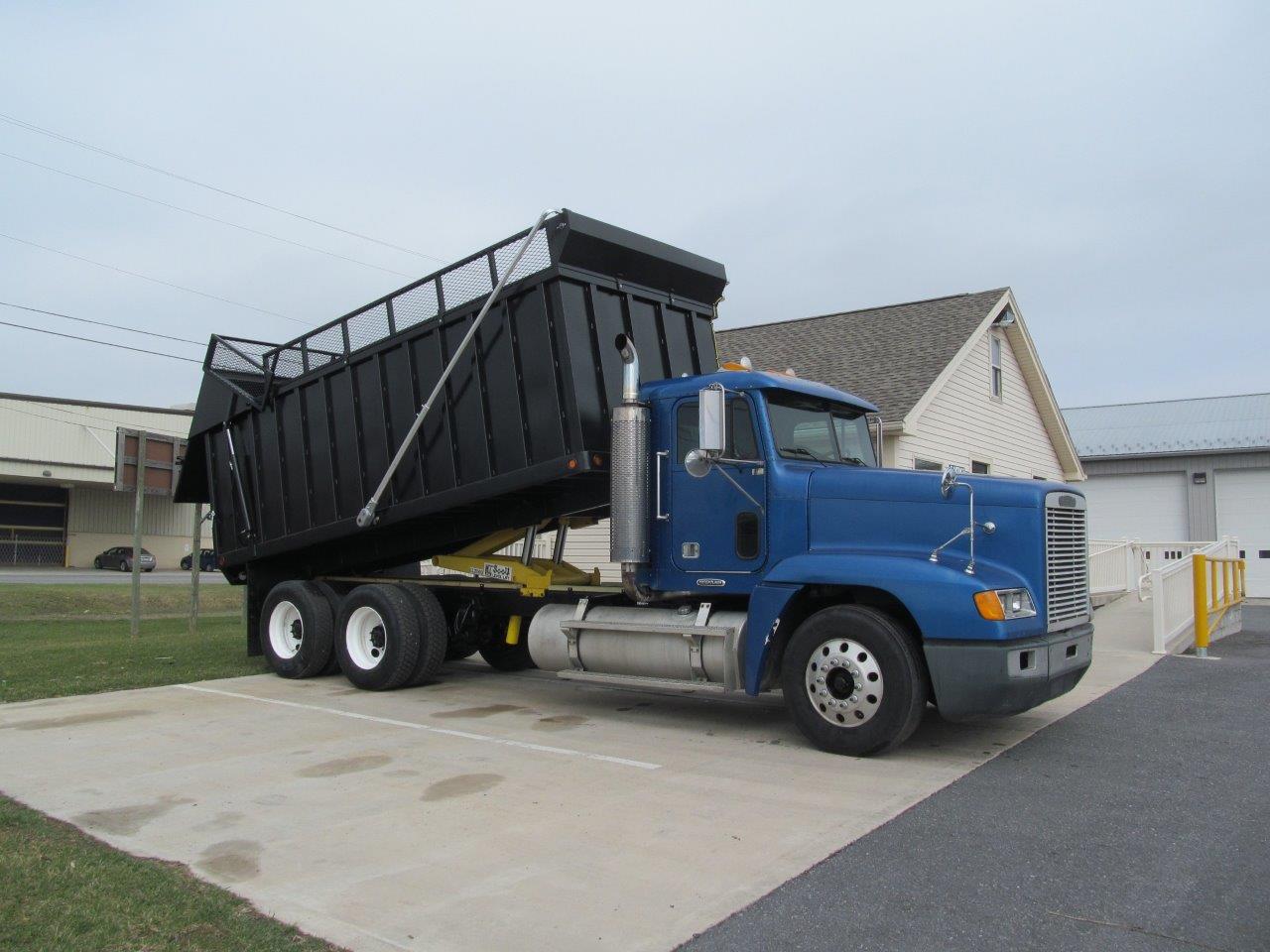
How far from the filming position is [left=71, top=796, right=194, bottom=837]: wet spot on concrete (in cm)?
541

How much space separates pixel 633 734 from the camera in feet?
26.1

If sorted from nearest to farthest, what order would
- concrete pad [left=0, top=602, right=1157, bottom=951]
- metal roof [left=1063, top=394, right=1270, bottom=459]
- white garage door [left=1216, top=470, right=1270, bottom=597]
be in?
concrete pad [left=0, top=602, right=1157, bottom=951]
white garage door [left=1216, top=470, right=1270, bottom=597]
metal roof [left=1063, top=394, right=1270, bottom=459]

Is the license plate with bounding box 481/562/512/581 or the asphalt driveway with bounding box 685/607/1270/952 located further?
the license plate with bounding box 481/562/512/581

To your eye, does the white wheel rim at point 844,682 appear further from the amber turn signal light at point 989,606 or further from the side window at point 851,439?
the side window at point 851,439

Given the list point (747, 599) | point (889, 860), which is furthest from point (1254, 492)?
point (889, 860)

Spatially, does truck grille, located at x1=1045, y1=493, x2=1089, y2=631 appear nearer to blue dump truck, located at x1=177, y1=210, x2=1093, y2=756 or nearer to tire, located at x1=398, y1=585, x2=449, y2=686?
blue dump truck, located at x1=177, y1=210, x2=1093, y2=756

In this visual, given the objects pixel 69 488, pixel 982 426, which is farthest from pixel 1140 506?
pixel 69 488

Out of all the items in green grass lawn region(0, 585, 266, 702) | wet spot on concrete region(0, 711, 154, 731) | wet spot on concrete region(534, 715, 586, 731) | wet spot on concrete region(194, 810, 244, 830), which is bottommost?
wet spot on concrete region(194, 810, 244, 830)

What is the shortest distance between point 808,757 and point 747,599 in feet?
4.63

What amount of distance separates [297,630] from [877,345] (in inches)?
447

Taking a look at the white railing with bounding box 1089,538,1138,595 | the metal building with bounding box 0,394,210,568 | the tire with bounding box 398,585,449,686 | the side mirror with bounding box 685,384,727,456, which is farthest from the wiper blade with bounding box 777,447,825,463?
the metal building with bounding box 0,394,210,568

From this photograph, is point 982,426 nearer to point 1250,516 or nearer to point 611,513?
point 1250,516

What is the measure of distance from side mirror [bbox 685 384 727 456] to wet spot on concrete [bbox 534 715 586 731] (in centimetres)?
269

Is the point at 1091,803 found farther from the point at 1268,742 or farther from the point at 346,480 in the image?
the point at 346,480
